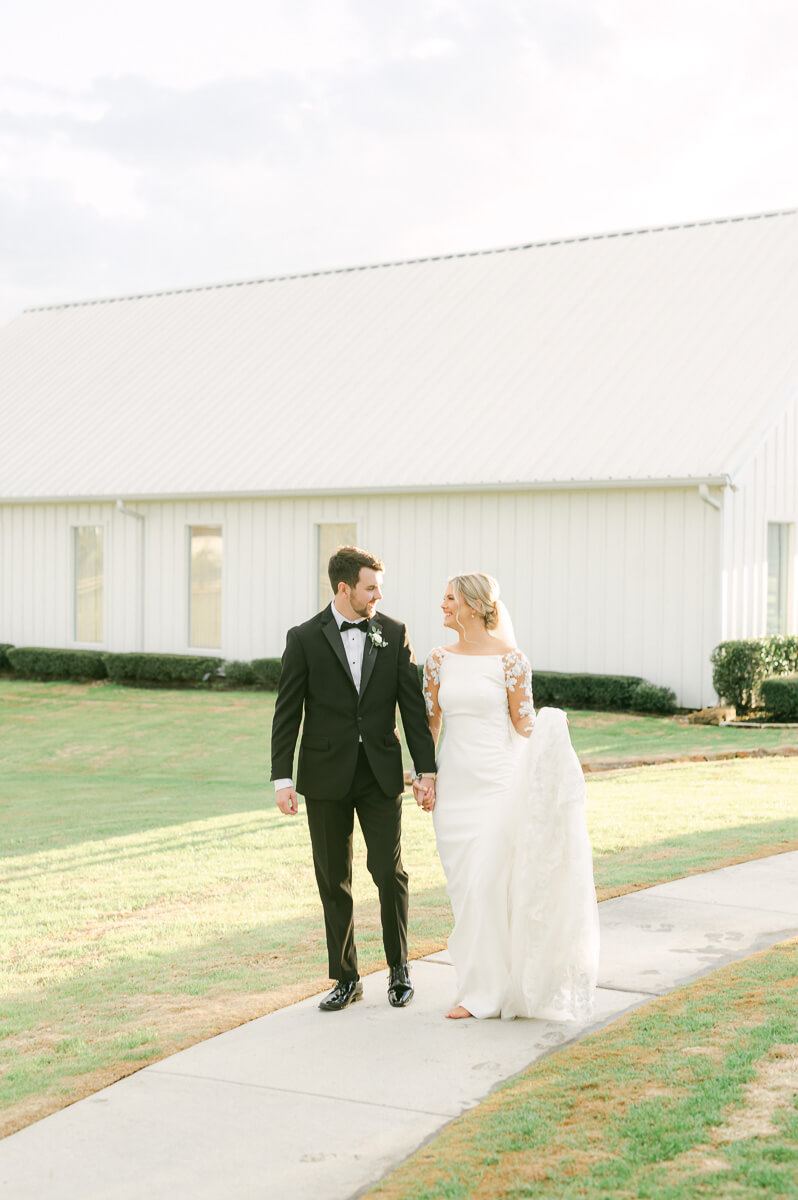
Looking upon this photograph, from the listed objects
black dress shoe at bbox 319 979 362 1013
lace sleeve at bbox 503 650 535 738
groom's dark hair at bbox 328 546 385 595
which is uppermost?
groom's dark hair at bbox 328 546 385 595

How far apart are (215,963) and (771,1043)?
2.89m

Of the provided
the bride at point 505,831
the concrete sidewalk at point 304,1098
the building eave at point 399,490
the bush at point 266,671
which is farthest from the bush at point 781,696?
the bride at point 505,831

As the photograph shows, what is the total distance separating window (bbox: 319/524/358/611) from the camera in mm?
21141

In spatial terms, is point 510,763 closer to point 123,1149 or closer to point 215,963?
point 215,963

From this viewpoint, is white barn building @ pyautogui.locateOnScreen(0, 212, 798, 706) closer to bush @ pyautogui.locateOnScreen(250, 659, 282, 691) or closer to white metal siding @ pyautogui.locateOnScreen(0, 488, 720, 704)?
white metal siding @ pyautogui.locateOnScreen(0, 488, 720, 704)

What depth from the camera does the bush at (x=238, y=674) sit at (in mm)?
21422

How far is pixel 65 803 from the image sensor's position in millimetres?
12031

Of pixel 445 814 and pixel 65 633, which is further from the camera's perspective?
pixel 65 633

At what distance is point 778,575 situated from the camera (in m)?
19.3

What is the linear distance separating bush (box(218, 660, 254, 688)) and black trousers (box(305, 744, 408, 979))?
15523 millimetres

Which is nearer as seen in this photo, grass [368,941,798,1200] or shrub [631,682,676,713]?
grass [368,941,798,1200]

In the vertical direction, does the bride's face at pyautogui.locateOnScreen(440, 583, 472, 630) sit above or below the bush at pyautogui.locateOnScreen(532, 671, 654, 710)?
above

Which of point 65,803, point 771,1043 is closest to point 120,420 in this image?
point 65,803

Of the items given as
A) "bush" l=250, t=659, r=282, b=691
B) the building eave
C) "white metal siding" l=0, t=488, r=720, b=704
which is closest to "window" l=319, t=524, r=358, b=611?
"white metal siding" l=0, t=488, r=720, b=704
